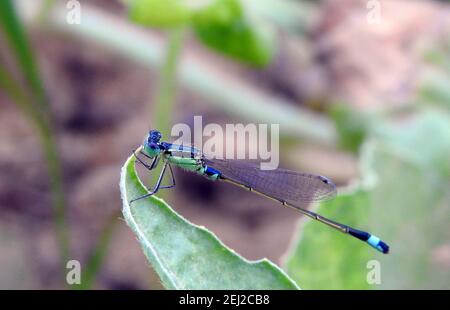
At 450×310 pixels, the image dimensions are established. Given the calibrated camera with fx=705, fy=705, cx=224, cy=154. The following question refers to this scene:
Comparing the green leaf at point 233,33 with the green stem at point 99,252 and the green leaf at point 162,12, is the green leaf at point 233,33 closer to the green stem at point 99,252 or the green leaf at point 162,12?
the green leaf at point 162,12

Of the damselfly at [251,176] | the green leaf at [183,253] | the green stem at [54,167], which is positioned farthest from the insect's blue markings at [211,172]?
the green leaf at [183,253]

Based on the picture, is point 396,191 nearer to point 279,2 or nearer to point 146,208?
point 146,208

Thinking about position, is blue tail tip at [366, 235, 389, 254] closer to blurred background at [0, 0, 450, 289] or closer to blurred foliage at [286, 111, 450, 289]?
blurred foliage at [286, 111, 450, 289]

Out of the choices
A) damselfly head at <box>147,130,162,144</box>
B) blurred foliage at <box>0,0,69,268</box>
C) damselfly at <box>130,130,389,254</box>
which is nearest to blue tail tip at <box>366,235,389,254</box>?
damselfly at <box>130,130,389,254</box>

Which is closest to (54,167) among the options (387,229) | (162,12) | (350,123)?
(162,12)

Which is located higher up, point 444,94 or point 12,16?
point 12,16
